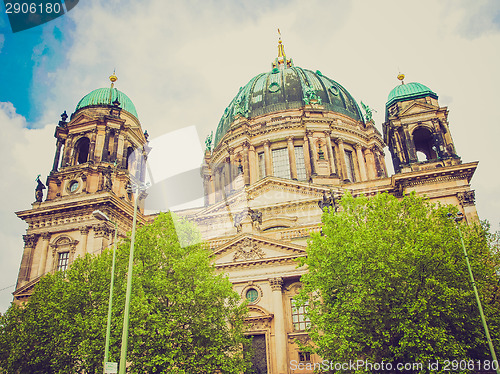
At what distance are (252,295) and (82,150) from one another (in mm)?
21440

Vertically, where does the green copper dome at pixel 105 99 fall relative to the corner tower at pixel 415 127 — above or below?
above

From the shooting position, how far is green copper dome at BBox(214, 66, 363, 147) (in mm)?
49094

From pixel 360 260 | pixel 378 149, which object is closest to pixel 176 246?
pixel 360 260

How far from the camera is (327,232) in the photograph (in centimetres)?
2050

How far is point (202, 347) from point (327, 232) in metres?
8.03

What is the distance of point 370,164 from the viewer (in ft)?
154

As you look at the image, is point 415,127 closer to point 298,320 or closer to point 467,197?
point 467,197

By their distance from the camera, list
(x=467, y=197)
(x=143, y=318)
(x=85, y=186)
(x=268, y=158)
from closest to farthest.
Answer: (x=143, y=318) < (x=467, y=197) < (x=85, y=186) < (x=268, y=158)

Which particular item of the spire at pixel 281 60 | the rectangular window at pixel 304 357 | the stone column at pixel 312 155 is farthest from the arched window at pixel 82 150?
the spire at pixel 281 60

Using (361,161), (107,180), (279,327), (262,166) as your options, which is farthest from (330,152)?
(279,327)

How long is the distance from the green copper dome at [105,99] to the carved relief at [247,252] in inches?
752

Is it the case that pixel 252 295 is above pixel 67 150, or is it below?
below

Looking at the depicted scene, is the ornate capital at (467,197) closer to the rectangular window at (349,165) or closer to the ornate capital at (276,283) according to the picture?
the ornate capital at (276,283)

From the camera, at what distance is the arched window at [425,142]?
3650 centimetres
